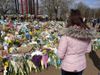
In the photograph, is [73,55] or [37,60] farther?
[37,60]

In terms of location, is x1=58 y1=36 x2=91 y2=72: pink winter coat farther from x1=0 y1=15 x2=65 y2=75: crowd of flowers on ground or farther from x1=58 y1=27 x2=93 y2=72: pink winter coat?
x1=0 y1=15 x2=65 y2=75: crowd of flowers on ground

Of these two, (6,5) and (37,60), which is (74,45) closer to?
(37,60)

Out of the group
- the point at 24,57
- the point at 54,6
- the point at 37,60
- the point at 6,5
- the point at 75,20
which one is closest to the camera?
the point at 75,20

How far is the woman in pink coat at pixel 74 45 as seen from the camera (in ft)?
10.7

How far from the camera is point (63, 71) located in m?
3.43

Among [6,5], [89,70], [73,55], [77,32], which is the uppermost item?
[77,32]

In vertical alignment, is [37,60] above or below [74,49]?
below

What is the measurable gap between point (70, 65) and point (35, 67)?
2941mm

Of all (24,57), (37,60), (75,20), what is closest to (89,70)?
(37,60)

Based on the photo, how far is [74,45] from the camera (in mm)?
3295

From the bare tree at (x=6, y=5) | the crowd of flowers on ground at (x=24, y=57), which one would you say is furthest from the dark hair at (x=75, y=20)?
the bare tree at (x=6, y=5)

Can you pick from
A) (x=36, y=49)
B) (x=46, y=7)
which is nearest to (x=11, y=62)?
(x=36, y=49)

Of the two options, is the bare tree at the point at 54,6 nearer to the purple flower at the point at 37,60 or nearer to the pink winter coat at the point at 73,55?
the purple flower at the point at 37,60

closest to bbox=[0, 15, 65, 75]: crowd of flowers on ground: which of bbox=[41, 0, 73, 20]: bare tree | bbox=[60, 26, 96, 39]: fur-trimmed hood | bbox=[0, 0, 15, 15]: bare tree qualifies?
bbox=[60, 26, 96, 39]: fur-trimmed hood
